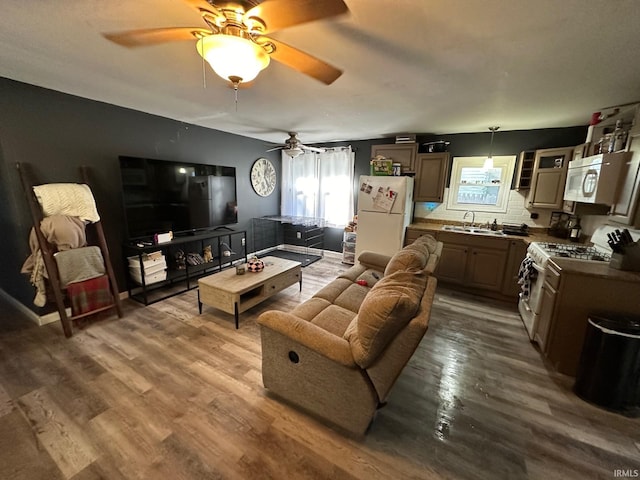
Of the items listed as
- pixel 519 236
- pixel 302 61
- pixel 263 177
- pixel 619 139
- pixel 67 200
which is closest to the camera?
pixel 302 61

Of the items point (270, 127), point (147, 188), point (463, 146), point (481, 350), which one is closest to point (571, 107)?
point (463, 146)

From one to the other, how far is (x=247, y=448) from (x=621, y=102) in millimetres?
4090

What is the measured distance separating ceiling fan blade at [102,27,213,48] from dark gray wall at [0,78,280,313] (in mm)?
1916

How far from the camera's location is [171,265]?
3.58 meters

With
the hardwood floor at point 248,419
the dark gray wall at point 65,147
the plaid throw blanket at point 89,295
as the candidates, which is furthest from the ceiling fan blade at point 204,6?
the plaid throw blanket at point 89,295

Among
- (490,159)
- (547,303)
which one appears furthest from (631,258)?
(490,159)

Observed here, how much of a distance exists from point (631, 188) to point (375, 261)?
2163 mm

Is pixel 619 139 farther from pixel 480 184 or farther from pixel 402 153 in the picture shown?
pixel 402 153

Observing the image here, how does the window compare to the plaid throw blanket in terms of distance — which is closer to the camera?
the plaid throw blanket

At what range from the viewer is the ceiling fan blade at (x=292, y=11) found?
3.16 ft

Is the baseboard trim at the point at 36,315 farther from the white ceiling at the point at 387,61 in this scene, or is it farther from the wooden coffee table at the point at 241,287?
the white ceiling at the point at 387,61

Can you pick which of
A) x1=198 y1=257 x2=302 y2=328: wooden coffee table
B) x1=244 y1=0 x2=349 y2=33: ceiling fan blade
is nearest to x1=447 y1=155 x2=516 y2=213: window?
x1=198 y1=257 x2=302 y2=328: wooden coffee table

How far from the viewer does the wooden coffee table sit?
8.34 ft

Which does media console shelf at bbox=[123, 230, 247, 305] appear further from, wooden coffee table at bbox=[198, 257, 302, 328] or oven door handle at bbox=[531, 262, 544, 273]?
oven door handle at bbox=[531, 262, 544, 273]
